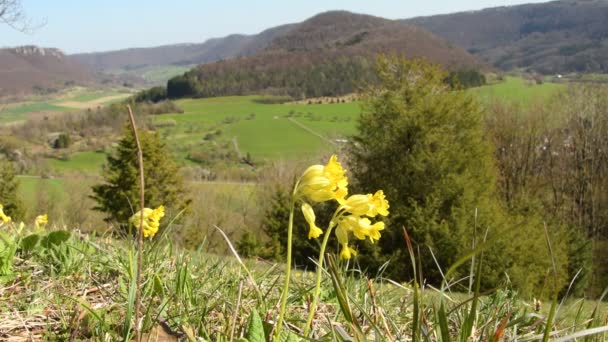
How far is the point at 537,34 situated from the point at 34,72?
15754 centimetres

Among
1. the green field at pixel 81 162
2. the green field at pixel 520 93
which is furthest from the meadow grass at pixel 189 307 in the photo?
the green field at pixel 81 162

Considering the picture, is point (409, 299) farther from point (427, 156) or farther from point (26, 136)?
point (26, 136)

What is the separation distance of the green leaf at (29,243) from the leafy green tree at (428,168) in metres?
17.5

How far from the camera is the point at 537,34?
503ft

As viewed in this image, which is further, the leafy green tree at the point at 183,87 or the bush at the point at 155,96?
the bush at the point at 155,96

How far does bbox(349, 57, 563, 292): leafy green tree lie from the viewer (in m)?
20.0

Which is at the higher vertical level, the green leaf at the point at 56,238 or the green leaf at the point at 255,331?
the green leaf at the point at 255,331

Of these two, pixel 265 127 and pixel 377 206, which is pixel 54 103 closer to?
pixel 265 127

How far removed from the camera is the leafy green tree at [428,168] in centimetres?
2003

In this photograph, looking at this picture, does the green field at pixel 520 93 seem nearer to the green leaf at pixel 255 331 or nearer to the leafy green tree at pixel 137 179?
the leafy green tree at pixel 137 179

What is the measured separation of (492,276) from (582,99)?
72.1ft

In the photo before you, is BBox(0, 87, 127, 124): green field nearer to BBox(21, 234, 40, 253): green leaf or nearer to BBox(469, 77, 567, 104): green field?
BBox(469, 77, 567, 104): green field

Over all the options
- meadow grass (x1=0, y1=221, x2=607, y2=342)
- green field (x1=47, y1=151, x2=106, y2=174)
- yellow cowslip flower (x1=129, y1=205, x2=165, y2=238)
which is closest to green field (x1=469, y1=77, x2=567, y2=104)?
yellow cowslip flower (x1=129, y1=205, x2=165, y2=238)

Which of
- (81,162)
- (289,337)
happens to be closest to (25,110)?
(81,162)
